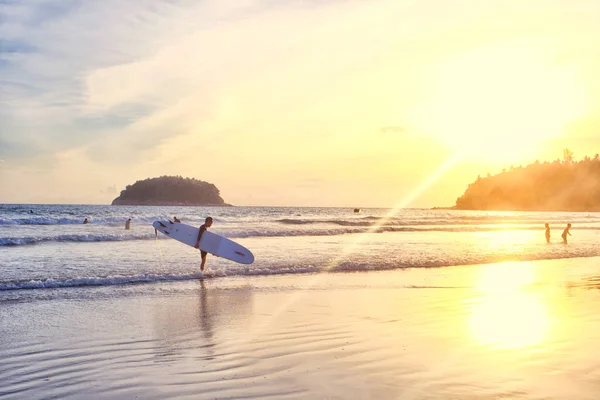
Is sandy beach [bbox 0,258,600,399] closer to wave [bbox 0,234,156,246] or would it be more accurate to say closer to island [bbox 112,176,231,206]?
wave [bbox 0,234,156,246]

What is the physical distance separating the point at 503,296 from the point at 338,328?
17.6 feet

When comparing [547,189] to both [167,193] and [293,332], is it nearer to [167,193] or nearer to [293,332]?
[167,193]

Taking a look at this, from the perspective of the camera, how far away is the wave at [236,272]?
13734 millimetres

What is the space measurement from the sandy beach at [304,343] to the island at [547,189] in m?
170

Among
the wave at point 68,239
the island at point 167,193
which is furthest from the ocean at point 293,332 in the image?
the island at point 167,193

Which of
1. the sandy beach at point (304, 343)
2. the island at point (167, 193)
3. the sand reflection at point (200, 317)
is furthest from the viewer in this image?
the island at point (167, 193)

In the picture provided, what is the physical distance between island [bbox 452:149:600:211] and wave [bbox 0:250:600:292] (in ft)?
523

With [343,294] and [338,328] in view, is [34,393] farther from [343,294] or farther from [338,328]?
[343,294]

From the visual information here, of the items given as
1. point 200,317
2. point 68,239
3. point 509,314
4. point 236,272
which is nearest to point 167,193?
point 68,239

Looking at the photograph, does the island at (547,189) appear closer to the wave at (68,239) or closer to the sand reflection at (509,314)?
the wave at (68,239)

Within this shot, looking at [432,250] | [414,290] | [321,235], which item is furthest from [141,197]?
[414,290]

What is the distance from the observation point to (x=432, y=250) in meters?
25.9

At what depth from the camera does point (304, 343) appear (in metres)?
7.79

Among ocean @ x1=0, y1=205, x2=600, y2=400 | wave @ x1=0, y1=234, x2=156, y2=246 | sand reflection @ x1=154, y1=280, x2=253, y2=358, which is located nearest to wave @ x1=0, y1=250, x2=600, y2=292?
ocean @ x1=0, y1=205, x2=600, y2=400
